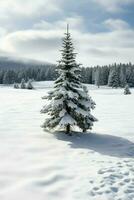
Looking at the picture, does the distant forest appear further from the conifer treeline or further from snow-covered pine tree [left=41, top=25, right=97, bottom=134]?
snow-covered pine tree [left=41, top=25, right=97, bottom=134]

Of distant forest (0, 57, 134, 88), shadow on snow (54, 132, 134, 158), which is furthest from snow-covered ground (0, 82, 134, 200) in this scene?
distant forest (0, 57, 134, 88)

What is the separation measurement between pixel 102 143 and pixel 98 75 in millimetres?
121723

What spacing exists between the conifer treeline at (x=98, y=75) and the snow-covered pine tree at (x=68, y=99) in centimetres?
9469

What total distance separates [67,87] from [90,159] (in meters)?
5.84

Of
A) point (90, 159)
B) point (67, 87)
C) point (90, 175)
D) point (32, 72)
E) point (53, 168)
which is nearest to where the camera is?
point (90, 175)

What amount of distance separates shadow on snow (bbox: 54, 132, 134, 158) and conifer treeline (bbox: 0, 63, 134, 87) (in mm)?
94986

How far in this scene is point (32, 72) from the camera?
177000 millimetres

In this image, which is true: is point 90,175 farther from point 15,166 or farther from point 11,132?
point 11,132

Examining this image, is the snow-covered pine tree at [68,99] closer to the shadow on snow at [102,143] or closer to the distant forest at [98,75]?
the shadow on snow at [102,143]

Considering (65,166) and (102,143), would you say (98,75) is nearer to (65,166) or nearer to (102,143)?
(102,143)

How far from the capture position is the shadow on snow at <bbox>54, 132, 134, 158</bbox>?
14.5 metres

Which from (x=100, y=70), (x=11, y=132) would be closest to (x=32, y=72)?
(x=100, y=70)

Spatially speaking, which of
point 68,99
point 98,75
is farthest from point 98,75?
point 68,99

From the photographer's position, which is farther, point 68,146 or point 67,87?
point 67,87
